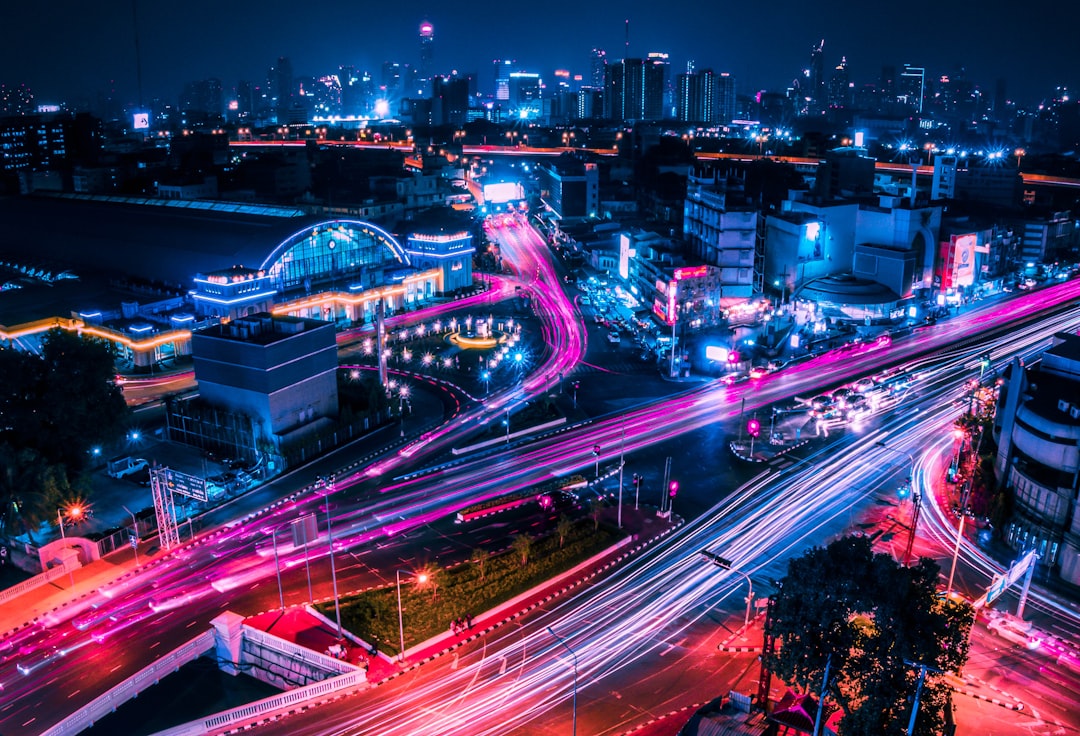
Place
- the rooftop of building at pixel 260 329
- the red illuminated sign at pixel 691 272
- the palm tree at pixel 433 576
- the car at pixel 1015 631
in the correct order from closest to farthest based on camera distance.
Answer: the car at pixel 1015 631, the palm tree at pixel 433 576, the rooftop of building at pixel 260 329, the red illuminated sign at pixel 691 272

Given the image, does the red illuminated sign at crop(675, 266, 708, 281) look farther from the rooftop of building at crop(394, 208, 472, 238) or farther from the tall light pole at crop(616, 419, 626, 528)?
the rooftop of building at crop(394, 208, 472, 238)

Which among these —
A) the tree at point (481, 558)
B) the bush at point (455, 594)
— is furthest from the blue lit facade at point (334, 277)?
the bush at point (455, 594)

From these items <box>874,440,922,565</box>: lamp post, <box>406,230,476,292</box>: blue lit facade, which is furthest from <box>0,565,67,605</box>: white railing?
<box>406,230,476,292</box>: blue lit facade

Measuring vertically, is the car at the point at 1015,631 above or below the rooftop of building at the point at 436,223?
Result: below

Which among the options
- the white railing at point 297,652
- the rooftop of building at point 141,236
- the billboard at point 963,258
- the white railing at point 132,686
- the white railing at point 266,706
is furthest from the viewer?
the billboard at point 963,258

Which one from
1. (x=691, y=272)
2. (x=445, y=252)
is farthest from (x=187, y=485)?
(x=445, y=252)

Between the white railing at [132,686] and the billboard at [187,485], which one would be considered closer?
the white railing at [132,686]

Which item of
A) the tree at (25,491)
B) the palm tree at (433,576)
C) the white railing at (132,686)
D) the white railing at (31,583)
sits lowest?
the white railing at (132,686)

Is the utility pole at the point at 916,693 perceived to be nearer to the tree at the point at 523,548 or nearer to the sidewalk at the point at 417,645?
the sidewalk at the point at 417,645
